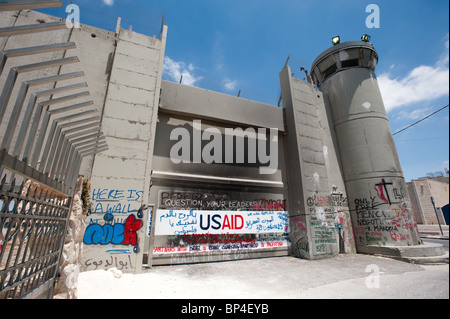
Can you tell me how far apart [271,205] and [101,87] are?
364 inches

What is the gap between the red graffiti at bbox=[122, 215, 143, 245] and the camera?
7.07 meters

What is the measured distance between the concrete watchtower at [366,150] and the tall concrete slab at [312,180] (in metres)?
0.62

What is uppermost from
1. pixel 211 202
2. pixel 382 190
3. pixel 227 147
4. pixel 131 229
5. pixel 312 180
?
pixel 227 147

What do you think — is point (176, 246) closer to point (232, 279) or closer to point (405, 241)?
point (232, 279)

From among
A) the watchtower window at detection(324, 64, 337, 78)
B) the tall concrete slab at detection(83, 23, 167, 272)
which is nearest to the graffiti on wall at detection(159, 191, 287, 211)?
the tall concrete slab at detection(83, 23, 167, 272)

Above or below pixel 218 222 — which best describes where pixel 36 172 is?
above

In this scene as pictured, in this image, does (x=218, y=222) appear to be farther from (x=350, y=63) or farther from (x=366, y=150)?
(x=350, y=63)

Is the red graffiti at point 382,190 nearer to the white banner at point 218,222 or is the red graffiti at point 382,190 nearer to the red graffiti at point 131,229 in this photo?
the white banner at point 218,222

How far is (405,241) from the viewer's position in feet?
33.3

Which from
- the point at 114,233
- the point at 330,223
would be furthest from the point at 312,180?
the point at 114,233

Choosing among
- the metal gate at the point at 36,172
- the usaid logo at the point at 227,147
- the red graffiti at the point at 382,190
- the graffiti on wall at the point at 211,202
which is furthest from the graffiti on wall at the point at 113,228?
the red graffiti at the point at 382,190

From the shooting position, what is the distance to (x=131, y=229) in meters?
7.18

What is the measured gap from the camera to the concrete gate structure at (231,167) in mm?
7672

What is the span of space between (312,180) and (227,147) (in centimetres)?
472
